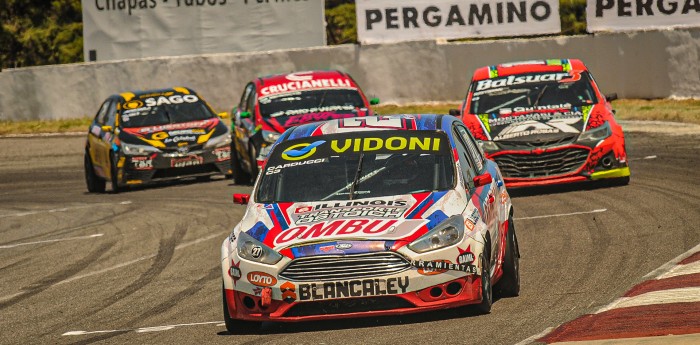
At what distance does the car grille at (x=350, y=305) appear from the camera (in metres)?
8.66

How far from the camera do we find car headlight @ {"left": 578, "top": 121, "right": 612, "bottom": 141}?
53.1 feet

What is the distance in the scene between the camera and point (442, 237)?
8781 mm

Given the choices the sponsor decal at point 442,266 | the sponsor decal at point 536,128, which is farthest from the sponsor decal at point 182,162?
the sponsor decal at point 442,266

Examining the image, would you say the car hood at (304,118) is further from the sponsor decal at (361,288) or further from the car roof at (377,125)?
the sponsor decal at (361,288)

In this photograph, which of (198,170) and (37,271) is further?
(198,170)

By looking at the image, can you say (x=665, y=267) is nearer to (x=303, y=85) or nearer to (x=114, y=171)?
(x=303, y=85)

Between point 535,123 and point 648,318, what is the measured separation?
826 centimetres

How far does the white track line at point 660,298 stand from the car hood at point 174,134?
1271 cm

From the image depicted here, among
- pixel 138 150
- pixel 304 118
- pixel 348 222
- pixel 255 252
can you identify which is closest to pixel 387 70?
pixel 138 150

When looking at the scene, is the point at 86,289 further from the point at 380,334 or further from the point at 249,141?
the point at 249,141

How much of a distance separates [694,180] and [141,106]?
9053mm

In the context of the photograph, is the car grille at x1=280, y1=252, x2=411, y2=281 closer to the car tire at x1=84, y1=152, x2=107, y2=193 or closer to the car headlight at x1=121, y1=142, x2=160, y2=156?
the car headlight at x1=121, y1=142, x2=160, y2=156

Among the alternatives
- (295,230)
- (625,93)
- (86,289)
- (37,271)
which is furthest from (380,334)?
(625,93)

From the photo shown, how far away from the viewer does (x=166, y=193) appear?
20.4 meters
